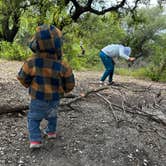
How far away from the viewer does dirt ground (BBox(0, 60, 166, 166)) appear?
144 inches

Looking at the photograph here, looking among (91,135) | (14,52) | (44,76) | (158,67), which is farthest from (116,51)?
(14,52)

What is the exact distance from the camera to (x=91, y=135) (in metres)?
4.24

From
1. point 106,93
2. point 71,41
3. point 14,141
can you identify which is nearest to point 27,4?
point 71,41

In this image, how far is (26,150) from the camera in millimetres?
3744

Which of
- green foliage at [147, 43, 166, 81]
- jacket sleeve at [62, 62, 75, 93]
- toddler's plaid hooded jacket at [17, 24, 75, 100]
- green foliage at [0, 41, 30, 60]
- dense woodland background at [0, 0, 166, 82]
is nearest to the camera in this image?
toddler's plaid hooded jacket at [17, 24, 75, 100]

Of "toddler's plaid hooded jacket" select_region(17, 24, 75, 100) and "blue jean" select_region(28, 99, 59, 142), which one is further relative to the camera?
"blue jean" select_region(28, 99, 59, 142)

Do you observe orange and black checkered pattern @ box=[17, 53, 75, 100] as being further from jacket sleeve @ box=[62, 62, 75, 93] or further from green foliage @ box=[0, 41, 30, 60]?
green foliage @ box=[0, 41, 30, 60]

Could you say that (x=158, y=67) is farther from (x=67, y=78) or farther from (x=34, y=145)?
(x=34, y=145)

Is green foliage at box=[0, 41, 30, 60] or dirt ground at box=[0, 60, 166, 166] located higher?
dirt ground at box=[0, 60, 166, 166]

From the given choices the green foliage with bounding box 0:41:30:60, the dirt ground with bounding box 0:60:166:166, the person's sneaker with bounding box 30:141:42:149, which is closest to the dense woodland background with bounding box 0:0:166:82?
the green foliage with bounding box 0:41:30:60

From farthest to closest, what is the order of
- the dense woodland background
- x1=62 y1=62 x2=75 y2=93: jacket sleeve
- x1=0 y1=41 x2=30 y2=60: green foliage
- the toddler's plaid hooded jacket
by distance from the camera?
x1=0 y1=41 x2=30 y2=60: green foliage, the dense woodland background, x1=62 y1=62 x2=75 y2=93: jacket sleeve, the toddler's plaid hooded jacket

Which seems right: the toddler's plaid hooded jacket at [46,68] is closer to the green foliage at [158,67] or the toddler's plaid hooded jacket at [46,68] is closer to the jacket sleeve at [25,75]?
the jacket sleeve at [25,75]

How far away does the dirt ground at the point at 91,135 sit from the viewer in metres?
3.67

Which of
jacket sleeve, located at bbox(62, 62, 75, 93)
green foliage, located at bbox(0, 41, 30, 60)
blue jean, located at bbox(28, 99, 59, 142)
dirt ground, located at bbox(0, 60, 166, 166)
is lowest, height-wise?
green foliage, located at bbox(0, 41, 30, 60)
